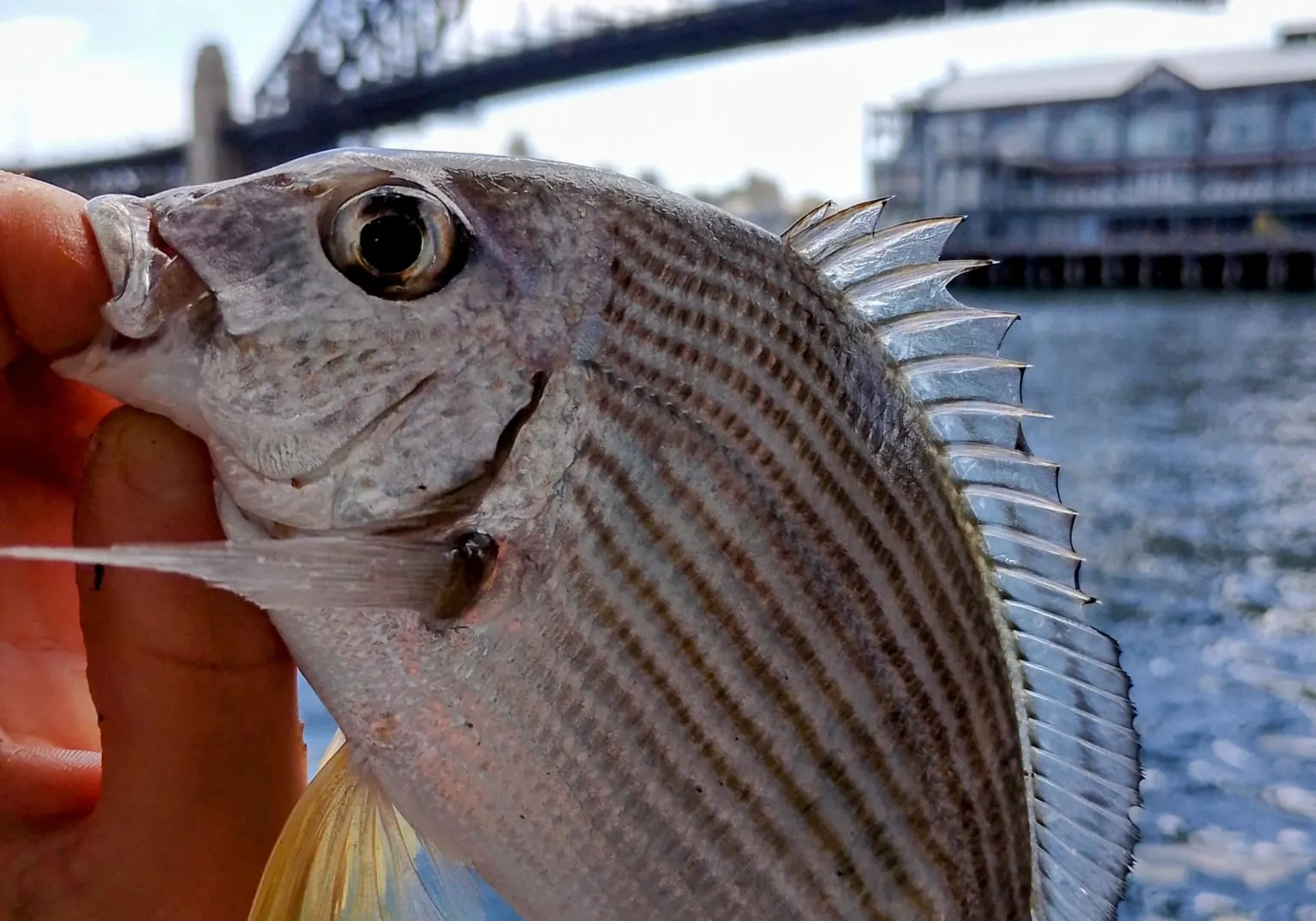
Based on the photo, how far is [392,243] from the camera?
0.97m

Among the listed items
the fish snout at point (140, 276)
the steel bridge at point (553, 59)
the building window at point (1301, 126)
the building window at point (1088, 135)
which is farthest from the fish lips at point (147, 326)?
the building window at point (1301, 126)

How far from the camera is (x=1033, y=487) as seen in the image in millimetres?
1226

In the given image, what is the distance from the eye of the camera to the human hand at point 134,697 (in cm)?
94

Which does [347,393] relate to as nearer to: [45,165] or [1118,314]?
[45,165]

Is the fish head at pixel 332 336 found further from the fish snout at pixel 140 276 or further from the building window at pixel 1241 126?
the building window at pixel 1241 126

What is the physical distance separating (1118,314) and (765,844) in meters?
29.4

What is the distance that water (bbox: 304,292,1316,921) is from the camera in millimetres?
3887

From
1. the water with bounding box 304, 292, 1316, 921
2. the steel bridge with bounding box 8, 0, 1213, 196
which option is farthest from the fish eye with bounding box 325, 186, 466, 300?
the steel bridge with bounding box 8, 0, 1213, 196

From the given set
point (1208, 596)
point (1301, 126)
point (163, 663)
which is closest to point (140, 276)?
point (163, 663)

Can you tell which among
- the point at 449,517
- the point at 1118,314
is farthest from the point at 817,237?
the point at 1118,314

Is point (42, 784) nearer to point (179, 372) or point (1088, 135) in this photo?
point (179, 372)

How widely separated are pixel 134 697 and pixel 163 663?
0.04 m

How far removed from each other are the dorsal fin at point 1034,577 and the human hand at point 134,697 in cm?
75

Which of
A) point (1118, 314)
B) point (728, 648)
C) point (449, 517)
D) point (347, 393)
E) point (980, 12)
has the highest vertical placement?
point (980, 12)
